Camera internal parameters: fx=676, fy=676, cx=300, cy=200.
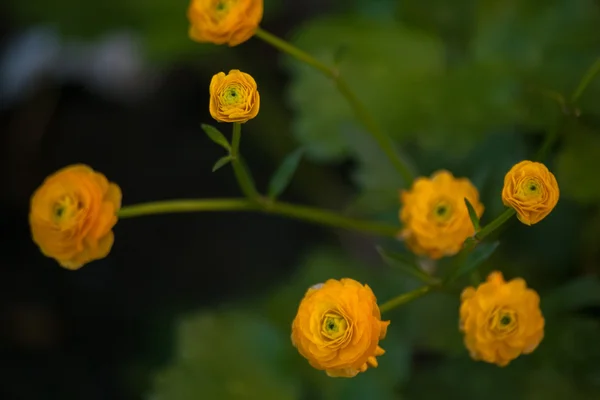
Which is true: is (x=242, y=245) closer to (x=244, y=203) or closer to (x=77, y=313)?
(x=77, y=313)

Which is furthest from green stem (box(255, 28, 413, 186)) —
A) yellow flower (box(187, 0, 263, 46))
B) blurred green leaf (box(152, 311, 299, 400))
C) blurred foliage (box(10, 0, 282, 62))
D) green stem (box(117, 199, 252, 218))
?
blurred foliage (box(10, 0, 282, 62))

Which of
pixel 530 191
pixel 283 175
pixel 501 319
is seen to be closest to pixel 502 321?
pixel 501 319

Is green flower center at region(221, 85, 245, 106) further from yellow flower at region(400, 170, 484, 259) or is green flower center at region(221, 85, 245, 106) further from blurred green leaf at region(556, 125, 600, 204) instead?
blurred green leaf at region(556, 125, 600, 204)

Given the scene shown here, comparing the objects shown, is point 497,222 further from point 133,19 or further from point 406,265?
point 133,19

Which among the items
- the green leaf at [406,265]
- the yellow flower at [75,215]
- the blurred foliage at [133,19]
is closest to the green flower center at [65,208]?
the yellow flower at [75,215]

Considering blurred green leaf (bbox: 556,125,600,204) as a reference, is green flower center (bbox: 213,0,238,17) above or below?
below

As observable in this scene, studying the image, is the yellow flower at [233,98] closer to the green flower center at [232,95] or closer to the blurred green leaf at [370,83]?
the green flower center at [232,95]
